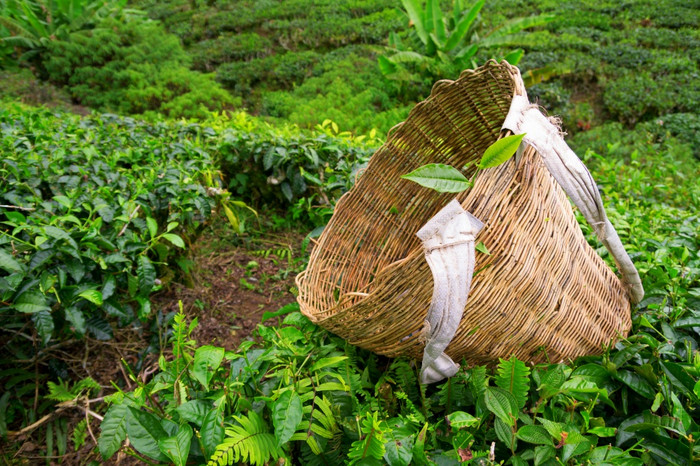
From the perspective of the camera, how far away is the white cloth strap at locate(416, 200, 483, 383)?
2.68 ft

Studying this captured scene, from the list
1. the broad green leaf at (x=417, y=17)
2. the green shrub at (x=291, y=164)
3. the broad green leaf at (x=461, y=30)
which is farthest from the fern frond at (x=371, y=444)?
the broad green leaf at (x=417, y=17)

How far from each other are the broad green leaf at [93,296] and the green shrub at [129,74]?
4779 mm

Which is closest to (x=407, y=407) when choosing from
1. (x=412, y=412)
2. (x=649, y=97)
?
(x=412, y=412)

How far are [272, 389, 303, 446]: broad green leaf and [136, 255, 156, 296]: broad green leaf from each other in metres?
0.90

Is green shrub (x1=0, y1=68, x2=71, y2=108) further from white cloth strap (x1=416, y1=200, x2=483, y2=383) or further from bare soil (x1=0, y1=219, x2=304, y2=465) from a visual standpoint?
white cloth strap (x1=416, y1=200, x2=483, y2=383)

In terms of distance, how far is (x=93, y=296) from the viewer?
1358 millimetres

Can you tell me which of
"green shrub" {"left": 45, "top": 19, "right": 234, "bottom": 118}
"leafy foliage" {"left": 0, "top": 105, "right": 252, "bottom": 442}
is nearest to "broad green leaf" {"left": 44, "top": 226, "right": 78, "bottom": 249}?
"leafy foliage" {"left": 0, "top": 105, "right": 252, "bottom": 442}

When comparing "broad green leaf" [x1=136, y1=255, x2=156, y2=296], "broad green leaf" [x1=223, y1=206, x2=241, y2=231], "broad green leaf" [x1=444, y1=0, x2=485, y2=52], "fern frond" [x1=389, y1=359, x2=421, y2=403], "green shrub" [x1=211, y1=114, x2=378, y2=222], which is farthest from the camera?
"broad green leaf" [x1=444, y1=0, x2=485, y2=52]

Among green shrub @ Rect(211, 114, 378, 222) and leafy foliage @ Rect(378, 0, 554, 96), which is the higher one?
leafy foliage @ Rect(378, 0, 554, 96)

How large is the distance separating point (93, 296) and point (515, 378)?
4.21 ft

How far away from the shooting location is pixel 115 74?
6.64 meters

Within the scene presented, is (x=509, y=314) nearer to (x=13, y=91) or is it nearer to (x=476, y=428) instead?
(x=476, y=428)

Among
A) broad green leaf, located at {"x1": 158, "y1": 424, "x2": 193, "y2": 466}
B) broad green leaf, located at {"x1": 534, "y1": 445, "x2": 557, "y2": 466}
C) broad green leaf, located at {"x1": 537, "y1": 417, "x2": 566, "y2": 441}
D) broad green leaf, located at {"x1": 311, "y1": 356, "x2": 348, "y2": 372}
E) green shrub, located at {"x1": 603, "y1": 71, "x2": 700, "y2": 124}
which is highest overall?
broad green leaf, located at {"x1": 311, "y1": 356, "x2": 348, "y2": 372}

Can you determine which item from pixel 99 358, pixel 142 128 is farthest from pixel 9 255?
pixel 142 128
